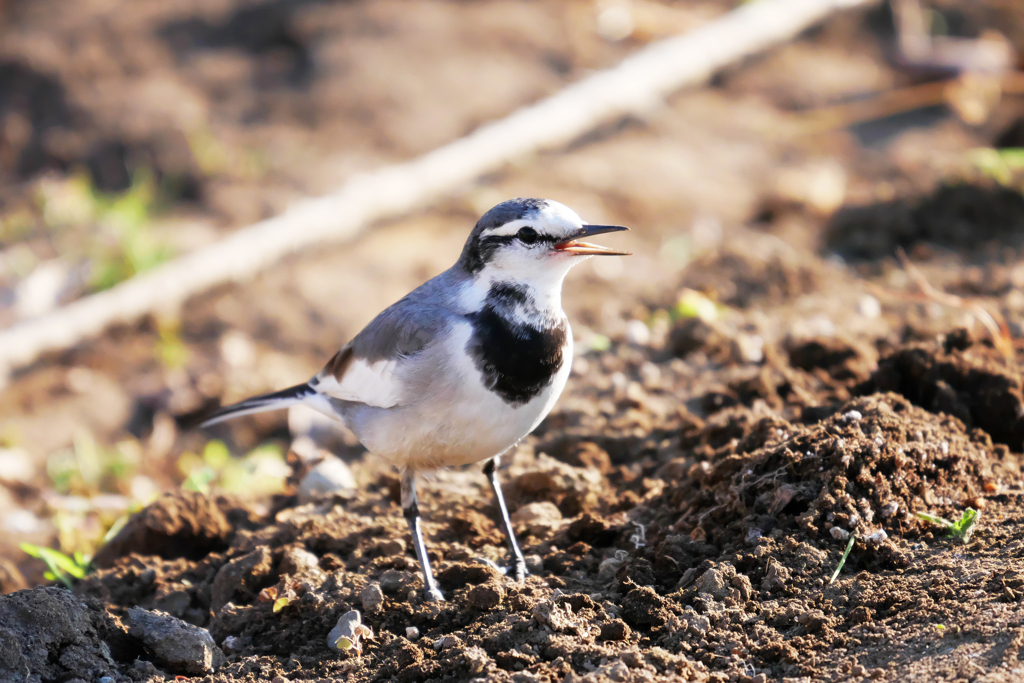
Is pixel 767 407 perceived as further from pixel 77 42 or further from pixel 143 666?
pixel 77 42

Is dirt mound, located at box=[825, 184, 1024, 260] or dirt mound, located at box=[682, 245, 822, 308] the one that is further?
dirt mound, located at box=[825, 184, 1024, 260]

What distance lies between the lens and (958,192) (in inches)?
288

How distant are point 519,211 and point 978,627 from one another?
2122 millimetres

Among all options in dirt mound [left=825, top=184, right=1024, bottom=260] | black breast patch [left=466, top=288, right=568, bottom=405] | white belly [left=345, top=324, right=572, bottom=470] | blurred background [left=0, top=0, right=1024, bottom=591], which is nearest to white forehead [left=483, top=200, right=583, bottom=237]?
black breast patch [left=466, top=288, right=568, bottom=405]

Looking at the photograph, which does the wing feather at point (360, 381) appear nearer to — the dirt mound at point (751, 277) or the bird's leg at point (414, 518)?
the bird's leg at point (414, 518)

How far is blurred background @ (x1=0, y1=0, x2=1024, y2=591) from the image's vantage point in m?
6.11

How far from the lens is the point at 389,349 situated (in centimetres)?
395

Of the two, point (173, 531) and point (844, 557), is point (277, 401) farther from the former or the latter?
point (844, 557)

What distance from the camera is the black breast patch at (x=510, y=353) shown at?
12.0 ft

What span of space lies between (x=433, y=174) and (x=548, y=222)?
4.87 meters

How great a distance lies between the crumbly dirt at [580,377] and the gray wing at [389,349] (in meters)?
0.62

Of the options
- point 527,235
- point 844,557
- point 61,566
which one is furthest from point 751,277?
point 61,566

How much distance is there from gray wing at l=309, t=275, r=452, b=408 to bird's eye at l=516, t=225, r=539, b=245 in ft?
1.35

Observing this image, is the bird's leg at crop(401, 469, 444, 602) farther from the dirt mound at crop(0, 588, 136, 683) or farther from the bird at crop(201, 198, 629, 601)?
the dirt mound at crop(0, 588, 136, 683)
